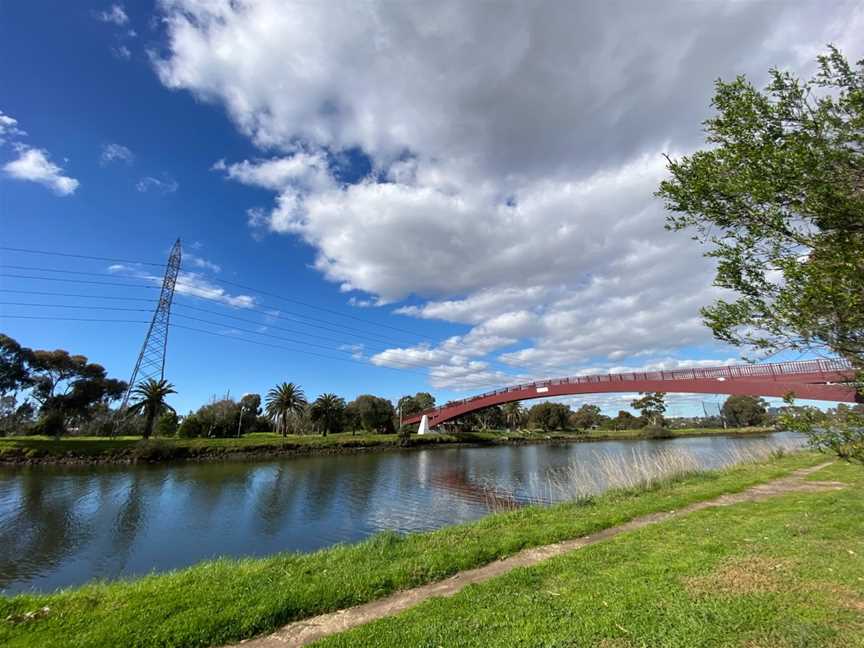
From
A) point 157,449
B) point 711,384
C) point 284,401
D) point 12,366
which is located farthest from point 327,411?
point 711,384

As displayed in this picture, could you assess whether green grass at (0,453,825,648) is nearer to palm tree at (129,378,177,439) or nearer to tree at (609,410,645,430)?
→ palm tree at (129,378,177,439)

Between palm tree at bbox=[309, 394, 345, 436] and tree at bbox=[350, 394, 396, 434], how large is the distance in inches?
156

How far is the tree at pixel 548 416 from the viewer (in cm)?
10781

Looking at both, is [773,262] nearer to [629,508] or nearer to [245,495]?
[629,508]

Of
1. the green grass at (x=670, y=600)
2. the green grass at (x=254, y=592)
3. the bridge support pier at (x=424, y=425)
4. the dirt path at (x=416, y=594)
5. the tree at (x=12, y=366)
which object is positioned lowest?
the dirt path at (x=416, y=594)

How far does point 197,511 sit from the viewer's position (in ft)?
61.8

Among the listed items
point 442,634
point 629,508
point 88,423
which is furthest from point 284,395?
point 442,634

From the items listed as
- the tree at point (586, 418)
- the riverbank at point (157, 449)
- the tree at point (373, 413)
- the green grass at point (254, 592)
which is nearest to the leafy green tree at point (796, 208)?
the green grass at point (254, 592)

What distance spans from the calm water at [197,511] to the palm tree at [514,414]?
7927cm

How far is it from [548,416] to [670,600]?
357 ft

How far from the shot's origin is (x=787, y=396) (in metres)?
4.78

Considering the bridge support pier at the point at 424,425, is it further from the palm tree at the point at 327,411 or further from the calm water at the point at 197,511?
the calm water at the point at 197,511

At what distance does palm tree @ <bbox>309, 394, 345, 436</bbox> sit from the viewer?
67750mm

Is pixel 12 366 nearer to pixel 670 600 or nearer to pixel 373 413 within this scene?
pixel 373 413
